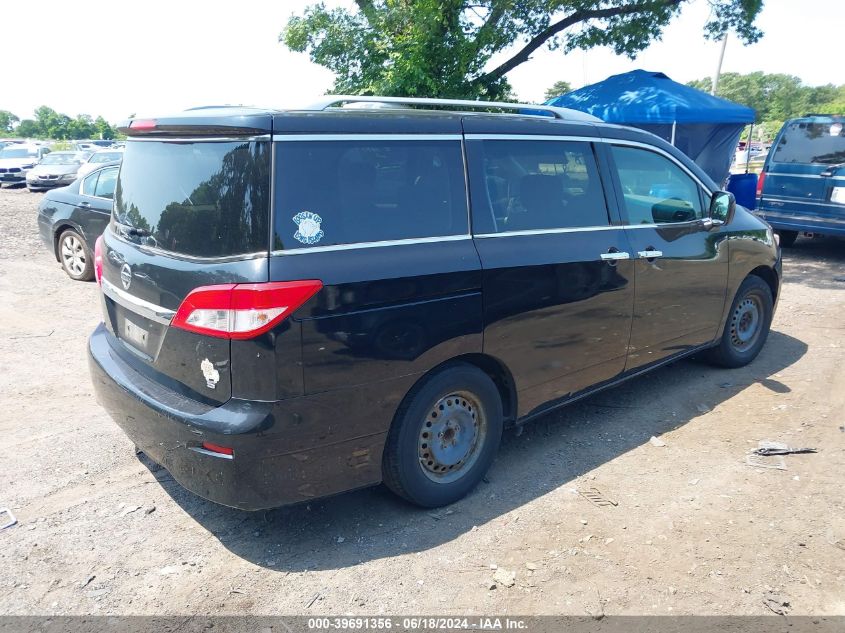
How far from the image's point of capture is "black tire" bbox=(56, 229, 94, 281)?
29.7 ft

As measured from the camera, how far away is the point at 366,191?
3178 mm

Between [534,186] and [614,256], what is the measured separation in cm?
71

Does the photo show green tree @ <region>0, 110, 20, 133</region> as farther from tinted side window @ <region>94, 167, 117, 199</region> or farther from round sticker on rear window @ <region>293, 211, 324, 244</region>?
round sticker on rear window @ <region>293, 211, 324, 244</region>

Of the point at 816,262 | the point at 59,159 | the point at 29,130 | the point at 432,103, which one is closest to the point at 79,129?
the point at 29,130

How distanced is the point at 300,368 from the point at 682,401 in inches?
132

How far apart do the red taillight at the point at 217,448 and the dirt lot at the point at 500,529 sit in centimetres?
63

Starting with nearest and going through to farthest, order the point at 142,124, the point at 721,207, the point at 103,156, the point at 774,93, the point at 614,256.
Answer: the point at 142,124
the point at 614,256
the point at 721,207
the point at 103,156
the point at 774,93

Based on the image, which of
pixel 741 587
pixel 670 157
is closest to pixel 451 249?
pixel 741 587

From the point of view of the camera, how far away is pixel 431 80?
1280cm

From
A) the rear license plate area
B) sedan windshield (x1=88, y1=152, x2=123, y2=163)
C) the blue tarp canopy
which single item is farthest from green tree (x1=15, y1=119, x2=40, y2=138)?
the rear license plate area

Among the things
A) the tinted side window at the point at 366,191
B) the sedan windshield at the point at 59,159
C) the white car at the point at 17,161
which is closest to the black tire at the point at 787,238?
the tinted side window at the point at 366,191

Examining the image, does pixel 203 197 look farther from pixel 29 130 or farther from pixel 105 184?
pixel 29 130

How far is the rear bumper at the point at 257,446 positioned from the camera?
2902 mm

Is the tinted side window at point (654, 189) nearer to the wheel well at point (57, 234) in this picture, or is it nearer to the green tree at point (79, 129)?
the wheel well at point (57, 234)
